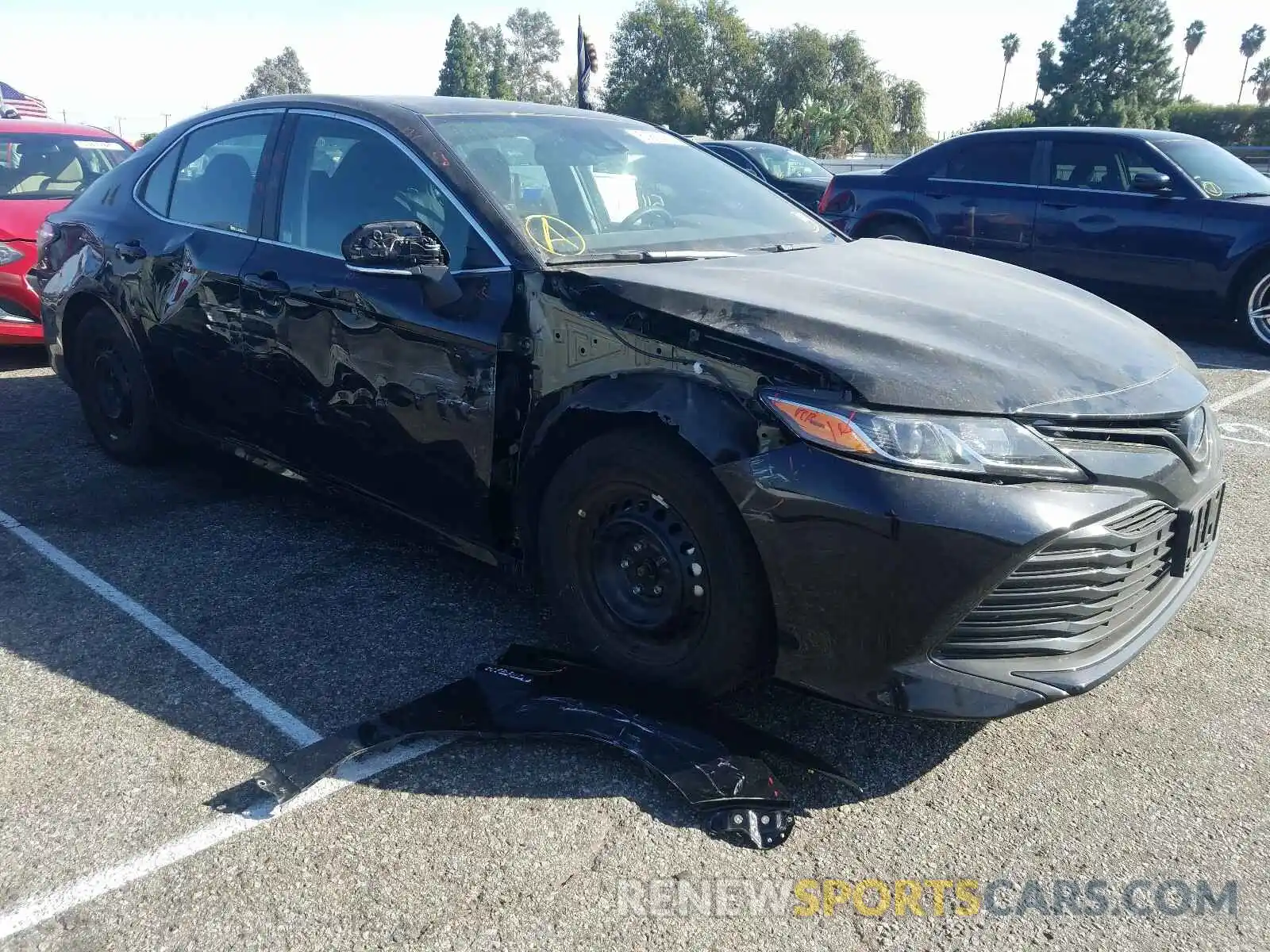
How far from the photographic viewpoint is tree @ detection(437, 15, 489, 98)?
337ft

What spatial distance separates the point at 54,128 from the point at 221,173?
5448mm

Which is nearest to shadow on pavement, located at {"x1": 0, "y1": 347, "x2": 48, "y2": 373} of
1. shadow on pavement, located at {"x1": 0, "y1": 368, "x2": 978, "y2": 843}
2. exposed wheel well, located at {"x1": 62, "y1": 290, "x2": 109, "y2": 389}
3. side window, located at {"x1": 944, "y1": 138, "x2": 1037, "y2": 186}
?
exposed wheel well, located at {"x1": 62, "y1": 290, "x2": 109, "y2": 389}

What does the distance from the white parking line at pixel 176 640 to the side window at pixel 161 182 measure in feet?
4.74

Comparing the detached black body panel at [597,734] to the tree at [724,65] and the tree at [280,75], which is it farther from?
the tree at [280,75]

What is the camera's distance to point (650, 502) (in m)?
2.65

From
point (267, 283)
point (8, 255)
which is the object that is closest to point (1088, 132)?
point (267, 283)

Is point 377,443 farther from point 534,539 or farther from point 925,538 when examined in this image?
point 925,538

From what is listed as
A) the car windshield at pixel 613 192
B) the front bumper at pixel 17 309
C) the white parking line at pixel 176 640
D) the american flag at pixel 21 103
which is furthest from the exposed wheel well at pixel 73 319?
the american flag at pixel 21 103

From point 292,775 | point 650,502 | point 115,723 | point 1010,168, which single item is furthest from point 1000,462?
point 1010,168

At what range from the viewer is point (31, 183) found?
756cm

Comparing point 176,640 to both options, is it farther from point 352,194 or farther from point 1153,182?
point 1153,182

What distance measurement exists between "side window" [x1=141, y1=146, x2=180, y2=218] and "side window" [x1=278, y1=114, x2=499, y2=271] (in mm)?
961

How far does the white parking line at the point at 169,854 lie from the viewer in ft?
7.02

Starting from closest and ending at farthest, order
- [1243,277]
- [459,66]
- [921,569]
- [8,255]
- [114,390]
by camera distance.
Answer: [921,569], [114,390], [8,255], [1243,277], [459,66]
